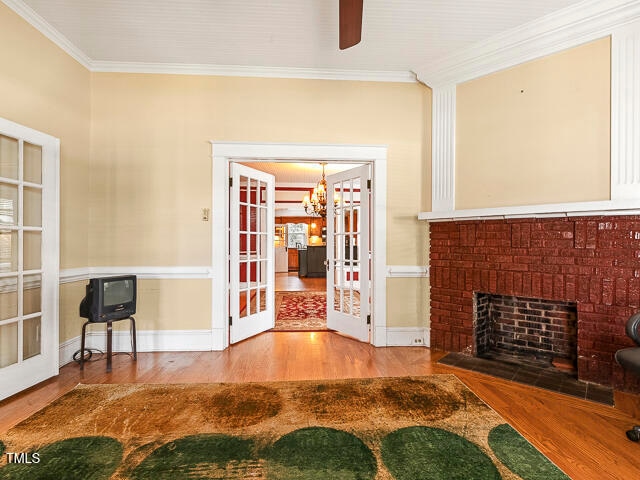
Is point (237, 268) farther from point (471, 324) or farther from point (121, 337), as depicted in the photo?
point (471, 324)

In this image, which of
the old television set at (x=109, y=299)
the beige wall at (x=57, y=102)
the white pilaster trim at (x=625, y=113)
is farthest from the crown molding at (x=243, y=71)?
the old television set at (x=109, y=299)

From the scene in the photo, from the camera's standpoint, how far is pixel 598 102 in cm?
247

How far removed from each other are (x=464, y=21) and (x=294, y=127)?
175cm

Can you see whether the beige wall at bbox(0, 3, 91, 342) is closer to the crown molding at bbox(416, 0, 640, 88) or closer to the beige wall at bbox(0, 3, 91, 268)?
the beige wall at bbox(0, 3, 91, 268)

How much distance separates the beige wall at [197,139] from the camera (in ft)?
10.6

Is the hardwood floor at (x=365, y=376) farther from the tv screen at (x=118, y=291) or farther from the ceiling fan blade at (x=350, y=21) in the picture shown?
the ceiling fan blade at (x=350, y=21)

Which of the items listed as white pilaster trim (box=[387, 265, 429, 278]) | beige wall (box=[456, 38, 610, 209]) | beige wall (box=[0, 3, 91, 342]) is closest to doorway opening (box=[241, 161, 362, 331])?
white pilaster trim (box=[387, 265, 429, 278])

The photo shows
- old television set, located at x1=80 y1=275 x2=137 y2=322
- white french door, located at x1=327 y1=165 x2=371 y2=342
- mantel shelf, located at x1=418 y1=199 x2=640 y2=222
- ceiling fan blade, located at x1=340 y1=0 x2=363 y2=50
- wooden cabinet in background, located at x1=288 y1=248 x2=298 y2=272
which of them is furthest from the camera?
wooden cabinet in background, located at x1=288 y1=248 x2=298 y2=272

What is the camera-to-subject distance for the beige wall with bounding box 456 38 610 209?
248cm

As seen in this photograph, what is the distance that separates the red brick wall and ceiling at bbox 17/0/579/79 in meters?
1.69

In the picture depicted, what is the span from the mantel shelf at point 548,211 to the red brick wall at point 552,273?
0.20 ft

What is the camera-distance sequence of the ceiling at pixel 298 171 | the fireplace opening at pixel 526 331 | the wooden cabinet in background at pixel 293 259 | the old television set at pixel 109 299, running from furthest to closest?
1. the wooden cabinet in background at pixel 293 259
2. the ceiling at pixel 298 171
3. the fireplace opening at pixel 526 331
4. the old television set at pixel 109 299

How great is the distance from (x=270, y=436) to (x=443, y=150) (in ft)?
9.61

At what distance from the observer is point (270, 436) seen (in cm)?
182
